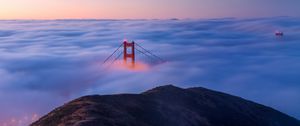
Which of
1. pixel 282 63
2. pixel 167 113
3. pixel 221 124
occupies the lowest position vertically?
pixel 282 63

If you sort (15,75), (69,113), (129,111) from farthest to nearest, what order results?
(15,75) < (129,111) < (69,113)

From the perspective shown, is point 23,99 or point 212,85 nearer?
point 23,99

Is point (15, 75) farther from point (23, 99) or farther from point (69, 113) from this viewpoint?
point (69, 113)

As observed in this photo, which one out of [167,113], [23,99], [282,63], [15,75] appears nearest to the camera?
[167,113]

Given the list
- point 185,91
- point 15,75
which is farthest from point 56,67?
point 185,91

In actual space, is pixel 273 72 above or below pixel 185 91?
below

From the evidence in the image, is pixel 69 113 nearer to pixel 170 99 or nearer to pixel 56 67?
pixel 170 99
